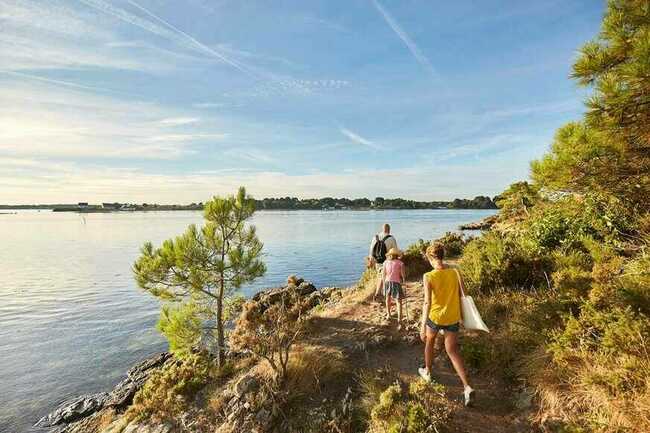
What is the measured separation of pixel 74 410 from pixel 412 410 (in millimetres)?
12799

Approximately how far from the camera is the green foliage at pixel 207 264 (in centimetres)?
1036

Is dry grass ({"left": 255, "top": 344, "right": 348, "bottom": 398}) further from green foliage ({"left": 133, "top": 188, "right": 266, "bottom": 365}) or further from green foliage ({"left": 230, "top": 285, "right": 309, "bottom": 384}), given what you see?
green foliage ({"left": 133, "top": 188, "right": 266, "bottom": 365})

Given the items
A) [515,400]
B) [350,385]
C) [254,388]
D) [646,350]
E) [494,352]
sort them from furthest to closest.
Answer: [254,388]
[350,385]
[494,352]
[515,400]
[646,350]

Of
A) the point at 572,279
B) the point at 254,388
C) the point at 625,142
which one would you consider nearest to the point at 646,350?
the point at 572,279

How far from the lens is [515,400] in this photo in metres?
5.91

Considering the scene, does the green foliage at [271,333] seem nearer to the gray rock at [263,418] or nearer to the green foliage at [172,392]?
the gray rock at [263,418]

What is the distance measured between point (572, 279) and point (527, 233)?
551cm

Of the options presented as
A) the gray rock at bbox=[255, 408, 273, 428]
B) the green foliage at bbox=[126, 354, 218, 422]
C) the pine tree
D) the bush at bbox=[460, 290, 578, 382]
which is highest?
the pine tree

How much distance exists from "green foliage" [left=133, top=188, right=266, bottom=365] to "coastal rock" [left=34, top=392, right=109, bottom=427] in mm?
5408

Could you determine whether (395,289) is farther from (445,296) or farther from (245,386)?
(245,386)

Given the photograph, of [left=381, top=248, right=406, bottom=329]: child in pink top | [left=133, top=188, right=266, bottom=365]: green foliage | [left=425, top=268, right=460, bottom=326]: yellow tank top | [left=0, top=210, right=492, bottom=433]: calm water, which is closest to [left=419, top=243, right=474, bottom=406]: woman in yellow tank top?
[left=425, top=268, right=460, bottom=326]: yellow tank top

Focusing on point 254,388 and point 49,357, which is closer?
point 254,388

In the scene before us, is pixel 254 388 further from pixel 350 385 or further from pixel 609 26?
pixel 609 26

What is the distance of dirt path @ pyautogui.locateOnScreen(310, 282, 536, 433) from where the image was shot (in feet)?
18.2
